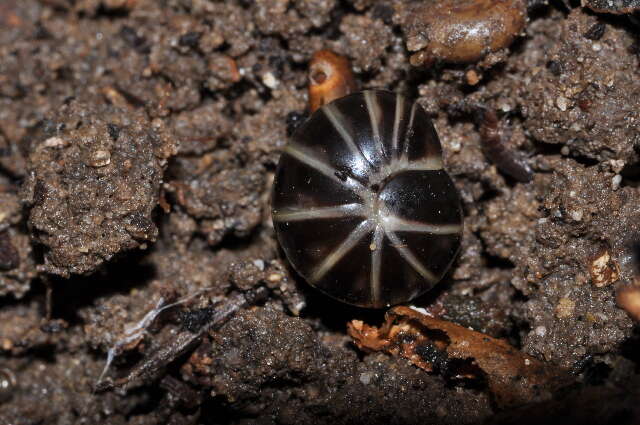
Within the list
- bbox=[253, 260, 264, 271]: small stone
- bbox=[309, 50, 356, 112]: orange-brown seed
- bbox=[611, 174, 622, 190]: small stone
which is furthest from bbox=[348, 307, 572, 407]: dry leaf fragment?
bbox=[309, 50, 356, 112]: orange-brown seed

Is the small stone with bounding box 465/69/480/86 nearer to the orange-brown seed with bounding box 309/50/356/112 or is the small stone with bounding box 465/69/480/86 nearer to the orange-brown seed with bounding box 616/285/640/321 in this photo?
the orange-brown seed with bounding box 309/50/356/112

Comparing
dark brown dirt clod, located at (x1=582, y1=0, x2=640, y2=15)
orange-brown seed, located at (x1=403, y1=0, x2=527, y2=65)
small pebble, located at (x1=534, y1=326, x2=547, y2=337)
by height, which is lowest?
small pebble, located at (x1=534, y1=326, x2=547, y2=337)

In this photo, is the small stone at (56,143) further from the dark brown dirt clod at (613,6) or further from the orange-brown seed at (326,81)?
the dark brown dirt clod at (613,6)

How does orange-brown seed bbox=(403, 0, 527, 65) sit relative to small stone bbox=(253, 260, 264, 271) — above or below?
above

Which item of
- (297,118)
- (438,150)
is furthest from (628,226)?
(297,118)

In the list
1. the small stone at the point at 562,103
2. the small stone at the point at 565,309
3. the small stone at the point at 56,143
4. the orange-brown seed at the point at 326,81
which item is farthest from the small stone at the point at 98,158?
the small stone at the point at 565,309
